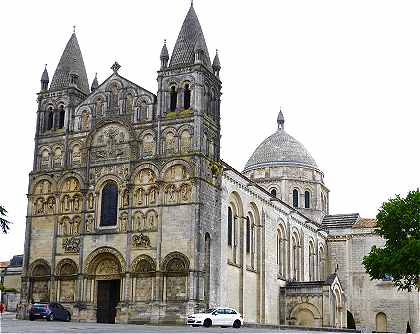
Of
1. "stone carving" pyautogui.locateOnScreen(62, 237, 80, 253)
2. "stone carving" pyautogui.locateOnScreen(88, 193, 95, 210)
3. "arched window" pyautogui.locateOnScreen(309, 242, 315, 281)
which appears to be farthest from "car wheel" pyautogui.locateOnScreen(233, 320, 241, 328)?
"arched window" pyautogui.locateOnScreen(309, 242, 315, 281)

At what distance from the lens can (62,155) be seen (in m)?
51.7

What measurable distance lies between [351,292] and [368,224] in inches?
310

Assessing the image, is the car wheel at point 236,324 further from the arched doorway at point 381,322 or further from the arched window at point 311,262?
the arched doorway at point 381,322

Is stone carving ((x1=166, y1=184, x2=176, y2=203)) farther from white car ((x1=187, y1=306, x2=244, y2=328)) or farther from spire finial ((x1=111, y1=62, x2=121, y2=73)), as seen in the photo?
spire finial ((x1=111, y1=62, x2=121, y2=73))

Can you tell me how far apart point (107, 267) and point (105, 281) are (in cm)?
98

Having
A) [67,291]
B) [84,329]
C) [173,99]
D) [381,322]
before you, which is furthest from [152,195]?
[381,322]

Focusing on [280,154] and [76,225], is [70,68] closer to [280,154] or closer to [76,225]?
[76,225]

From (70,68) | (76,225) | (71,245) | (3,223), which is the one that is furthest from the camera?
(70,68)

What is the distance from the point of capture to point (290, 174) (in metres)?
79.4

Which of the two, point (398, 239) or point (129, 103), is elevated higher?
point (129, 103)

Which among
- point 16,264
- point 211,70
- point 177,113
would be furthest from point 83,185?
point 16,264

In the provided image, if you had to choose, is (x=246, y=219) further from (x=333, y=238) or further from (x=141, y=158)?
(x=333, y=238)

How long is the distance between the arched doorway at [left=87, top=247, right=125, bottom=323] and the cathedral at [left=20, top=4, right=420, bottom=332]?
72 mm

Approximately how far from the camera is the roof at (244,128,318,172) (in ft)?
262
